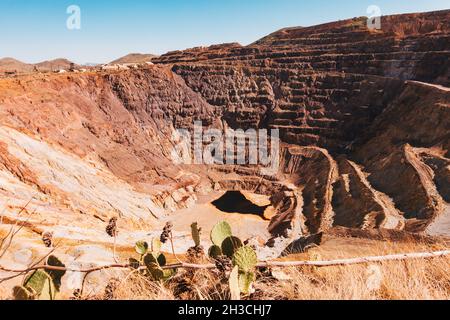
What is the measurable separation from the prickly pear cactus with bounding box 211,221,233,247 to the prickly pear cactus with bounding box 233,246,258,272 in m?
0.75

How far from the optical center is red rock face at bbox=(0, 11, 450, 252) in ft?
141

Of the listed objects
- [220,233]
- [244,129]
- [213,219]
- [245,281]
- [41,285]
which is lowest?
[213,219]

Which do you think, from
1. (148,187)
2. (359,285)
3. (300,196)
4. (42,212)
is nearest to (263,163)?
(300,196)

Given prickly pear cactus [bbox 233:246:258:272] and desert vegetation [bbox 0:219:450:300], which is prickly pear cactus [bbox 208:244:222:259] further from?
prickly pear cactus [bbox 233:246:258:272]

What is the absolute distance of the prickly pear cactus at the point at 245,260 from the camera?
4.89m

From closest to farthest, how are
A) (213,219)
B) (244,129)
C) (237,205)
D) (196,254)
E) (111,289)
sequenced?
(111,289)
(196,254)
(213,219)
(237,205)
(244,129)

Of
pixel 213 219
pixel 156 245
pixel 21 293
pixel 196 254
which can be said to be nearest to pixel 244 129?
pixel 213 219

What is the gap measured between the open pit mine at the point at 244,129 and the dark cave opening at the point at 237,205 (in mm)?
422

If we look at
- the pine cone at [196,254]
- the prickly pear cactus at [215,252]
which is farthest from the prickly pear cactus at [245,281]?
the pine cone at [196,254]

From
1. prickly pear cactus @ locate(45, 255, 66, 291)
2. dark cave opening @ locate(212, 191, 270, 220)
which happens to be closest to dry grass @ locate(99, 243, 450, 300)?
prickly pear cactus @ locate(45, 255, 66, 291)

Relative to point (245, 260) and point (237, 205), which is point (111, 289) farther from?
point (237, 205)

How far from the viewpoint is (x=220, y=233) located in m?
5.73

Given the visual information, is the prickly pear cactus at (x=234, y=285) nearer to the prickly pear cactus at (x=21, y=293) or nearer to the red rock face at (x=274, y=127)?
the prickly pear cactus at (x=21, y=293)

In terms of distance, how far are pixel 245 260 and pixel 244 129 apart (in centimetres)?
7776
